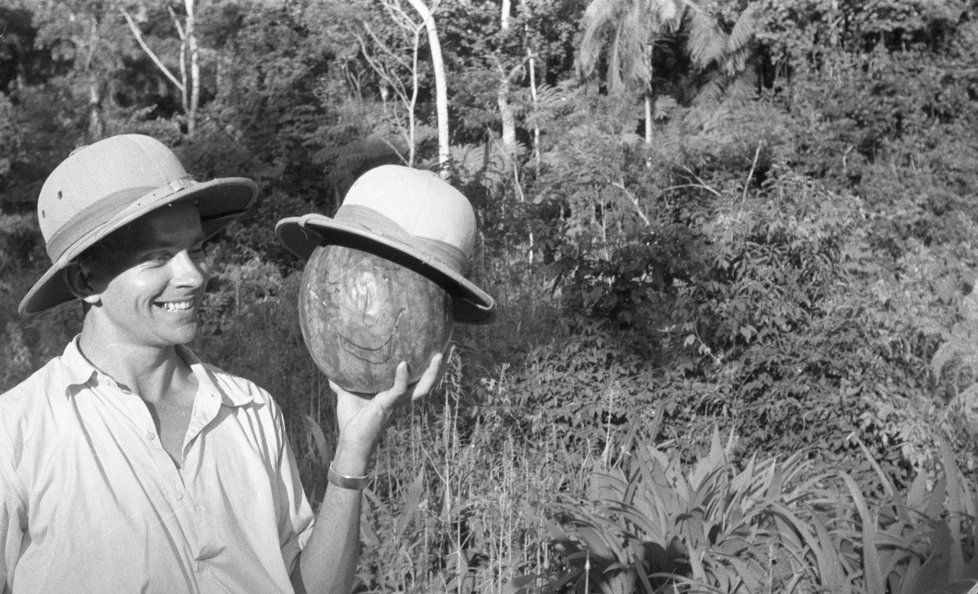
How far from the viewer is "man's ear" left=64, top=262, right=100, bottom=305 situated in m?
2.26

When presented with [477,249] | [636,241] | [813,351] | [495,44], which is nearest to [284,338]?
[477,249]

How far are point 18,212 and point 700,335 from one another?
22801 millimetres

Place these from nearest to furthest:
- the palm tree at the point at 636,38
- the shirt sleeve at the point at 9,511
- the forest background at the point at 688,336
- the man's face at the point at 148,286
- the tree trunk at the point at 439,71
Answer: the shirt sleeve at the point at 9,511
the man's face at the point at 148,286
the forest background at the point at 688,336
the tree trunk at the point at 439,71
the palm tree at the point at 636,38

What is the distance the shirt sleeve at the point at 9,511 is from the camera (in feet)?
6.60

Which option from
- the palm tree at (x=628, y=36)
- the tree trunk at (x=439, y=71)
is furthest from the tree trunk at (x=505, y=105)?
the tree trunk at (x=439, y=71)

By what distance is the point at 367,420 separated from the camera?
2.33 metres

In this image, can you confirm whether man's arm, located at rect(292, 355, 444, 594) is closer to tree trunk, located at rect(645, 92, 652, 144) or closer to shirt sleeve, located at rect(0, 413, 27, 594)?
shirt sleeve, located at rect(0, 413, 27, 594)

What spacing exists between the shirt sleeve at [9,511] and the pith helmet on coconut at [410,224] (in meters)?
0.71

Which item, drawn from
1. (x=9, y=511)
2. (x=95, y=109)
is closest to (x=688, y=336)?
(x=9, y=511)

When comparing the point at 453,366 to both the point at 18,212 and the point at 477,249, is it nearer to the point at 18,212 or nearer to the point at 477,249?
the point at 477,249

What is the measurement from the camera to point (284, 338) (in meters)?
8.81

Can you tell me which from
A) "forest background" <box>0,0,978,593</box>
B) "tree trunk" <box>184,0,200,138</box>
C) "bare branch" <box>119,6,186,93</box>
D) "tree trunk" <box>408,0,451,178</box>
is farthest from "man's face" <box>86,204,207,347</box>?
"bare branch" <box>119,6,186,93</box>

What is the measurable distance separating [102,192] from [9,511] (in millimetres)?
615

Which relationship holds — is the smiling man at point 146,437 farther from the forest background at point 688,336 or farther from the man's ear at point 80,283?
the forest background at point 688,336
